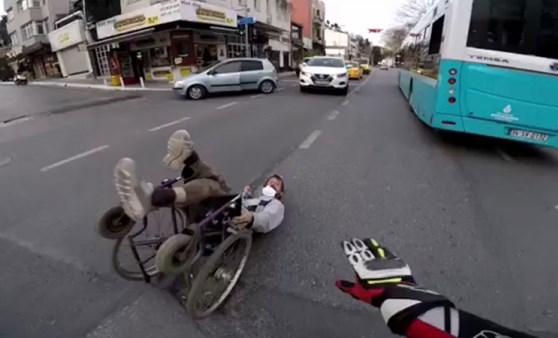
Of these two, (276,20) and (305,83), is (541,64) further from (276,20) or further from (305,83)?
(276,20)

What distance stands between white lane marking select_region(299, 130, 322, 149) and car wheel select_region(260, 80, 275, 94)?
895cm

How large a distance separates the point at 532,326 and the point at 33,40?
165 ft

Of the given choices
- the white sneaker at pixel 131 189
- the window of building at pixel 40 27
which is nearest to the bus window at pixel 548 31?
the white sneaker at pixel 131 189

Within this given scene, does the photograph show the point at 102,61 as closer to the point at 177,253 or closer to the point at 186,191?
the point at 186,191

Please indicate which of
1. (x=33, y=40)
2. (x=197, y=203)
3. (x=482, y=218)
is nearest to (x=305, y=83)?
(x=482, y=218)

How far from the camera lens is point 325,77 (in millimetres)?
15562

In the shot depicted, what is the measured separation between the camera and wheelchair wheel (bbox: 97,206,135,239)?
2.69 metres

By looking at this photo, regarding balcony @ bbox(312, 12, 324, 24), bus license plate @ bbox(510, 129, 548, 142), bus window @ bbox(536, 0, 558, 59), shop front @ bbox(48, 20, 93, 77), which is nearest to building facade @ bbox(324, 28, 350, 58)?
balcony @ bbox(312, 12, 324, 24)

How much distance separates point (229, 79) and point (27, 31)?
39.2 metres

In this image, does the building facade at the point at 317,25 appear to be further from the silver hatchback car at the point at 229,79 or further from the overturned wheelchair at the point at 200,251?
the overturned wheelchair at the point at 200,251

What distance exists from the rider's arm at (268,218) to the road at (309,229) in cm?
18

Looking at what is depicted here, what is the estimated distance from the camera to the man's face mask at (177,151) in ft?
8.61

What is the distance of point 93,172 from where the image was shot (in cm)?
571

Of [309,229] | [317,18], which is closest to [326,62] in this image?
[309,229]
